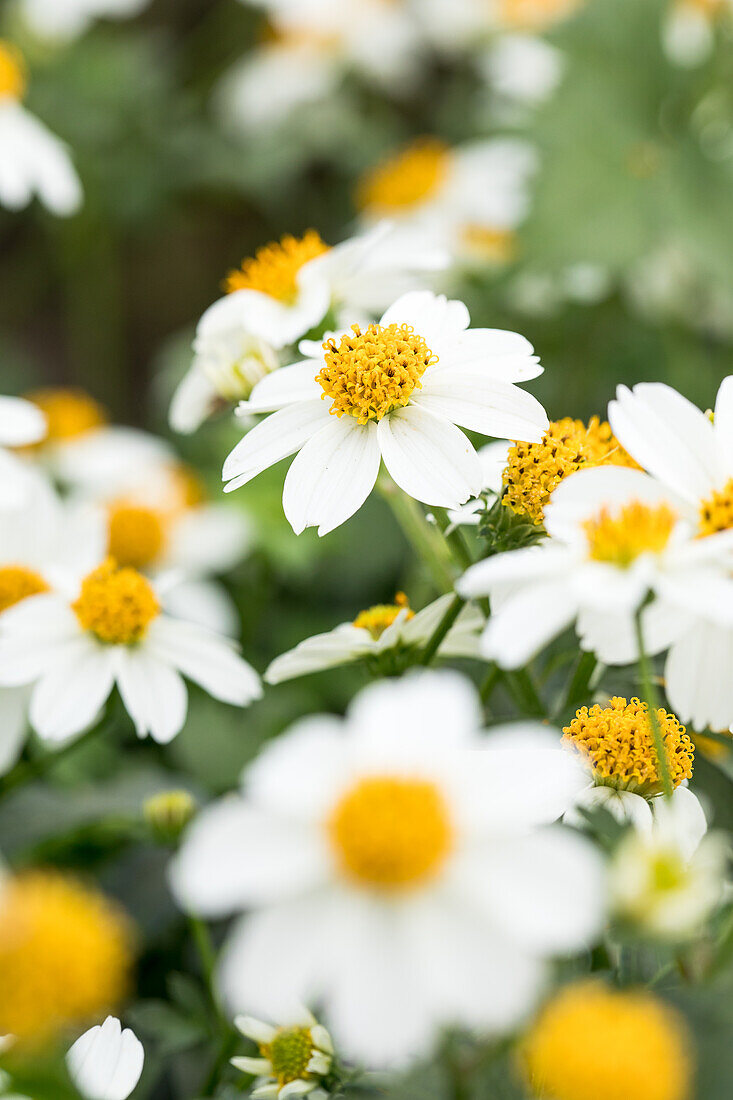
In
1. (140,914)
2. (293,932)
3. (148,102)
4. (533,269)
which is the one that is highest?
(148,102)

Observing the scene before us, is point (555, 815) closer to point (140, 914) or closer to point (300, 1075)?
point (300, 1075)

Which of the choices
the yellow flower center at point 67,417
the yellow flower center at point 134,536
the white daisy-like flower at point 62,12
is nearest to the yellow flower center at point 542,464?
the yellow flower center at point 134,536

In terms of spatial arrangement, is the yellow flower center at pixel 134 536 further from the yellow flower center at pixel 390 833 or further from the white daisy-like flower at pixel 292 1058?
the yellow flower center at pixel 390 833

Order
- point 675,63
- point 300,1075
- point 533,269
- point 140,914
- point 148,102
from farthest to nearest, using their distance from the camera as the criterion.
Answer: point 148,102, point 675,63, point 533,269, point 140,914, point 300,1075

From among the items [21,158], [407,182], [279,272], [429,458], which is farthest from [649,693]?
[407,182]

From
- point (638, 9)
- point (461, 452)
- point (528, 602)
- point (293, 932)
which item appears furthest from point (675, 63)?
point (293, 932)

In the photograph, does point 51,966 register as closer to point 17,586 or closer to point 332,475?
point 332,475
